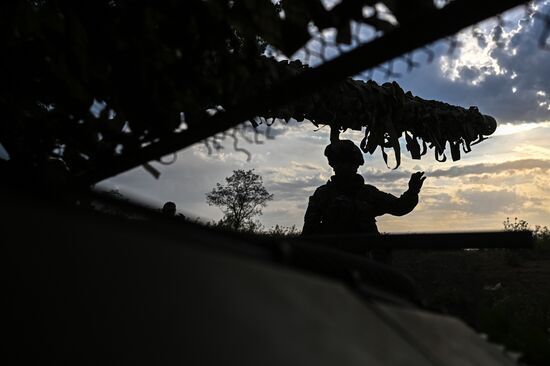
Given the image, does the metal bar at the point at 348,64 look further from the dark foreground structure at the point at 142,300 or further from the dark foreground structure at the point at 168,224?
the dark foreground structure at the point at 142,300

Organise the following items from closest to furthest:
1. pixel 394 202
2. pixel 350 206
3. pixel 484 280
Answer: pixel 350 206 → pixel 394 202 → pixel 484 280

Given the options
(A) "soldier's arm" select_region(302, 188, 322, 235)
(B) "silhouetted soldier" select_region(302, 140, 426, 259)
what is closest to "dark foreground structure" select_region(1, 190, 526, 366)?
(B) "silhouetted soldier" select_region(302, 140, 426, 259)

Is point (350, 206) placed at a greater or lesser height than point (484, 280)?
greater

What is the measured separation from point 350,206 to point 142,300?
8.01m

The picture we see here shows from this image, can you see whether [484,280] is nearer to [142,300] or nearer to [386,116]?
[386,116]

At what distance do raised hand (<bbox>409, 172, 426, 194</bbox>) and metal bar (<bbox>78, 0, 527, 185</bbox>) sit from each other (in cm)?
797

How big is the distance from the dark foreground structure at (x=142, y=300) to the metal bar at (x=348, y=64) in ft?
1.78

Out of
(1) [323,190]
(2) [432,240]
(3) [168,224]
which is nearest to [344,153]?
(1) [323,190]

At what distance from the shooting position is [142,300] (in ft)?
2.39

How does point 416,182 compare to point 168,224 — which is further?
point 416,182

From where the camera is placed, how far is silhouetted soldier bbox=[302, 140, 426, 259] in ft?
28.2

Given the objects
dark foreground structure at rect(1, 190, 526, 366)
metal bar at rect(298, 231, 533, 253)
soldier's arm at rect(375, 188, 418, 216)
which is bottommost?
dark foreground structure at rect(1, 190, 526, 366)

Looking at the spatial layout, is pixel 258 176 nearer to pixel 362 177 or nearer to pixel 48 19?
pixel 362 177

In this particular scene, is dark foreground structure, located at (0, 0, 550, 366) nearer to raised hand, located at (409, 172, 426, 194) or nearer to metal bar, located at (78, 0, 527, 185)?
metal bar, located at (78, 0, 527, 185)
